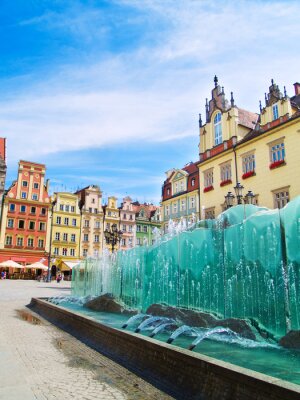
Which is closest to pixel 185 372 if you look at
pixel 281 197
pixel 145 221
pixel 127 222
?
pixel 281 197

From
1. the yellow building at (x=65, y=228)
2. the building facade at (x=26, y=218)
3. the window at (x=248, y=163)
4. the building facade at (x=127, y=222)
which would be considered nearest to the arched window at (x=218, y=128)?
the window at (x=248, y=163)

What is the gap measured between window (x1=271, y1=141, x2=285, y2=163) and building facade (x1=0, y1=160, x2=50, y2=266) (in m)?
39.5

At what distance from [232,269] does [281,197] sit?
50.3ft

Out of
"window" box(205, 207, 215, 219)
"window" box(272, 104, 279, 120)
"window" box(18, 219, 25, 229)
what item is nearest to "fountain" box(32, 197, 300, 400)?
"window" box(272, 104, 279, 120)

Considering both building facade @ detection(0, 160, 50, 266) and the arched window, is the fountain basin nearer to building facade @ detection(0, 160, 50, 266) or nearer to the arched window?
the arched window

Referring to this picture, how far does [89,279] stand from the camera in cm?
2017

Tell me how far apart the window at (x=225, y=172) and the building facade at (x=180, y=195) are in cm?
667

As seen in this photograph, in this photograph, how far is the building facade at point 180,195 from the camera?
120ft

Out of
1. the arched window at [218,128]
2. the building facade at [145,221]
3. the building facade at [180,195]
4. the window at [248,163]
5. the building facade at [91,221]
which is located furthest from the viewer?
the building facade at [145,221]

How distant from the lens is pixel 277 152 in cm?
2345

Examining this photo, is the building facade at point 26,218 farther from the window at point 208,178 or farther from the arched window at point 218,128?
the arched window at point 218,128

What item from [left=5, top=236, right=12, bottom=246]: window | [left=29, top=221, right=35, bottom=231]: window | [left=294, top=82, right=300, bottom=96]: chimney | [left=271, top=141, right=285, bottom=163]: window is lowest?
[left=5, top=236, right=12, bottom=246]: window

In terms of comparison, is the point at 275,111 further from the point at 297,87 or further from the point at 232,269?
the point at 232,269

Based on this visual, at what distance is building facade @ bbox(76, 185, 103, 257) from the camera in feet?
191
